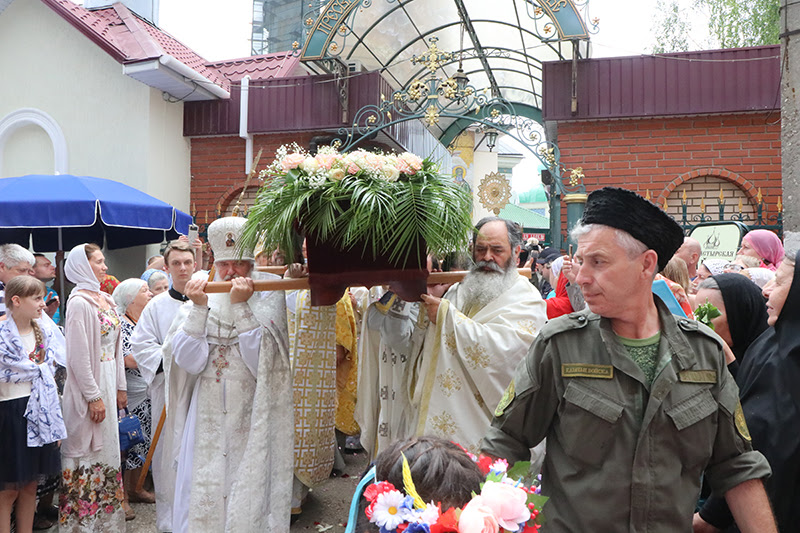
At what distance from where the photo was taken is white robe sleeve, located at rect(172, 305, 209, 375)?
3570mm

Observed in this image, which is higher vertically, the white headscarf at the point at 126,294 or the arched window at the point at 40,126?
the arched window at the point at 40,126

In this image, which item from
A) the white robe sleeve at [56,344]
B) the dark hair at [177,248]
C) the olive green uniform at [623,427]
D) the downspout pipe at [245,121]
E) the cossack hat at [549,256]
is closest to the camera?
the olive green uniform at [623,427]

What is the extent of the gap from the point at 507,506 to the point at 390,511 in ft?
0.82

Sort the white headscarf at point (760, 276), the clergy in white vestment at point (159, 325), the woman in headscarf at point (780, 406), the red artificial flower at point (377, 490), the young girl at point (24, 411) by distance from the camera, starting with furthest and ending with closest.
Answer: the clergy in white vestment at point (159, 325), the white headscarf at point (760, 276), the young girl at point (24, 411), the woman in headscarf at point (780, 406), the red artificial flower at point (377, 490)

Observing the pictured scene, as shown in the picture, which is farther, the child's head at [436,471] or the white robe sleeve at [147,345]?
the white robe sleeve at [147,345]

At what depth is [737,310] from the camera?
292 centimetres

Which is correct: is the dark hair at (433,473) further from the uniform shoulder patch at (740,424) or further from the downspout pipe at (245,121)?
the downspout pipe at (245,121)

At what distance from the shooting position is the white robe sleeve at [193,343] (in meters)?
3.57

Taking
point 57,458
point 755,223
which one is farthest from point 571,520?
point 755,223

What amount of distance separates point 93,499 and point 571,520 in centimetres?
354

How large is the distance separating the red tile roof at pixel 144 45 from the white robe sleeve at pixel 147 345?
5588 millimetres

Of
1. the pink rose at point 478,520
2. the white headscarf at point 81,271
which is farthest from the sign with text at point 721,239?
the pink rose at point 478,520

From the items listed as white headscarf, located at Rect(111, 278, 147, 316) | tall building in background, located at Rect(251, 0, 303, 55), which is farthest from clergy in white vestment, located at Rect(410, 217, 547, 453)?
tall building in background, located at Rect(251, 0, 303, 55)

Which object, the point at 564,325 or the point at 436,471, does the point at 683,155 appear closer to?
the point at 564,325
